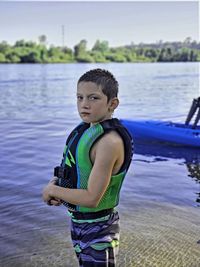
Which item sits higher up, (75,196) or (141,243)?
(75,196)

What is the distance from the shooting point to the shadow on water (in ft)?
32.4

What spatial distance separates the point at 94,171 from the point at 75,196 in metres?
0.21

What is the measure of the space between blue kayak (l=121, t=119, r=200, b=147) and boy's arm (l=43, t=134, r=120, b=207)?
9.43 meters

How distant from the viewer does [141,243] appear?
17.1 ft

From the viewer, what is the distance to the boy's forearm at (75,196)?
2.43 m

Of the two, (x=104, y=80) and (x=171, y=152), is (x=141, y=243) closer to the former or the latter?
(x=104, y=80)

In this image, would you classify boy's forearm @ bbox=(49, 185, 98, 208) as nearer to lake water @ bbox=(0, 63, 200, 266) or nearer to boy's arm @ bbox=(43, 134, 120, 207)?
boy's arm @ bbox=(43, 134, 120, 207)

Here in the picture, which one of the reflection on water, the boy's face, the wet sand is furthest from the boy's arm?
the reflection on water

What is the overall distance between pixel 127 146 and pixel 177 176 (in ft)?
21.6

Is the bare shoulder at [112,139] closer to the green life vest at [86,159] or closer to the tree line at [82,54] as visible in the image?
the green life vest at [86,159]

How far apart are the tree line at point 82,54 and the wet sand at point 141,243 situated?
291 feet

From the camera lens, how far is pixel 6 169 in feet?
29.4

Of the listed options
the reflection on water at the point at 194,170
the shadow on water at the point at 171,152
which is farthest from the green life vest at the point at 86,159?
the shadow on water at the point at 171,152

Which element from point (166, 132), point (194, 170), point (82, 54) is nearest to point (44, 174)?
point (194, 170)
